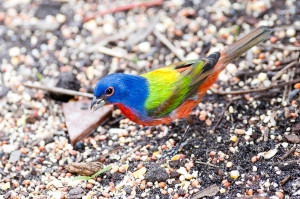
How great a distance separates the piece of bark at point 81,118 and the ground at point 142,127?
0.09 meters

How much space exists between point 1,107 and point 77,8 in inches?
86.6

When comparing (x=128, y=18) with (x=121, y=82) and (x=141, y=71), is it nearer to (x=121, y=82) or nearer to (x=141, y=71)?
(x=141, y=71)

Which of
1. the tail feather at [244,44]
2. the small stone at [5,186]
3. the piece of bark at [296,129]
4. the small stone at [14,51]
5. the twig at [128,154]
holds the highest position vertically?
the tail feather at [244,44]

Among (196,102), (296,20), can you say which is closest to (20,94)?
(196,102)

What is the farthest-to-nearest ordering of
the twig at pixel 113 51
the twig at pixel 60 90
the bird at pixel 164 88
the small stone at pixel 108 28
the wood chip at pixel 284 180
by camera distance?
the small stone at pixel 108 28 < the twig at pixel 113 51 < the twig at pixel 60 90 < the bird at pixel 164 88 < the wood chip at pixel 284 180

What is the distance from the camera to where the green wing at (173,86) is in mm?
4547

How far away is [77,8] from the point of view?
6867 millimetres

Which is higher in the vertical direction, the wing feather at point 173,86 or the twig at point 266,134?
the wing feather at point 173,86

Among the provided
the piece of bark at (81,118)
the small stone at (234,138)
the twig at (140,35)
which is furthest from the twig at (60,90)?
the small stone at (234,138)

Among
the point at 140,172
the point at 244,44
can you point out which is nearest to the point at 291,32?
the point at 244,44

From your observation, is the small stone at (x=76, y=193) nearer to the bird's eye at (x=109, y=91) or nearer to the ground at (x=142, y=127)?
the ground at (x=142, y=127)

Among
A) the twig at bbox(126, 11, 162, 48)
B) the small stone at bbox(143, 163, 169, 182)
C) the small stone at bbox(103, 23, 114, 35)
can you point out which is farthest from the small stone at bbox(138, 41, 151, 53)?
the small stone at bbox(143, 163, 169, 182)

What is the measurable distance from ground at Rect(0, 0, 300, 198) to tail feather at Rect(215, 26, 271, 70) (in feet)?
1.66

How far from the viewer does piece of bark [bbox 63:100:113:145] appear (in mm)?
5016
